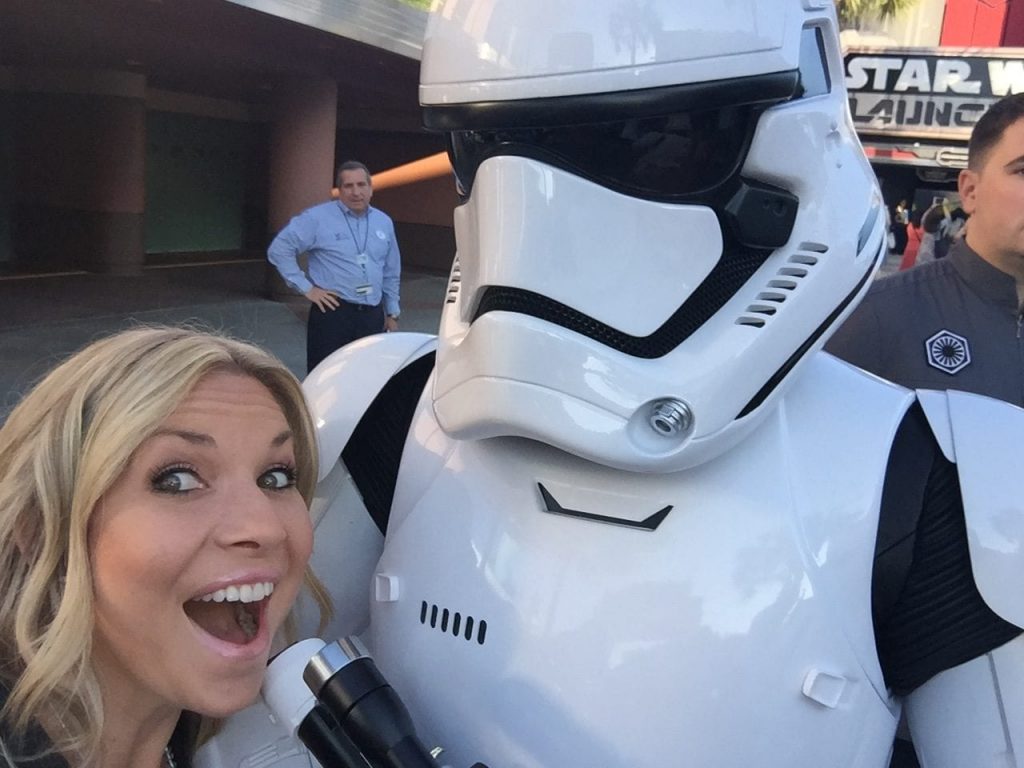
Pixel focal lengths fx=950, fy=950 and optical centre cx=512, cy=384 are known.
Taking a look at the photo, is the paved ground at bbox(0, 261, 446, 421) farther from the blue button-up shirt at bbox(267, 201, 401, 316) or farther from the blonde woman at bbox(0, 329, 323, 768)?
the blonde woman at bbox(0, 329, 323, 768)

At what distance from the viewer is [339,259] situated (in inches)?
211

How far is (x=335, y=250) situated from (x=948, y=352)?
4.07 metres

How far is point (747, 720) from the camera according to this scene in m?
1.04

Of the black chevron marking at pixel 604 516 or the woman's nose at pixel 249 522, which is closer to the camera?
the woman's nose at pixel 249 522

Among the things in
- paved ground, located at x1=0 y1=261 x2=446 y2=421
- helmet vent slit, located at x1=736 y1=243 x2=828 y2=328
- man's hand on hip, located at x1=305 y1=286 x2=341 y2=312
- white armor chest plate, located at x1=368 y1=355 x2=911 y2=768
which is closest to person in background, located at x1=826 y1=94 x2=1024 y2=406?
white armor chest plate, located at x1=368 y1=355 x2=911 y2=768

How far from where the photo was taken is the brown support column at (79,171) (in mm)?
11047

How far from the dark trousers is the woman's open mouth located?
14.2ft

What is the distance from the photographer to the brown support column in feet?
36.2

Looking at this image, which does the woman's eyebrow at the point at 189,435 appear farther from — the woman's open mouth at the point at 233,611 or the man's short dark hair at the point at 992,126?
the man's short dark hair at the point at 992,126

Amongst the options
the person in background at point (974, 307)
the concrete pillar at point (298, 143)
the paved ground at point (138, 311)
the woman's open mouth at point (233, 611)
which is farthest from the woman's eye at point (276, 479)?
the concrete pillar at point (298, 143)

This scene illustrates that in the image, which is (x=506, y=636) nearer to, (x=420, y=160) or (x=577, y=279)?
(x=577, y=279)

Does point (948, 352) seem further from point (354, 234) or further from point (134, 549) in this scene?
point (354, 234)

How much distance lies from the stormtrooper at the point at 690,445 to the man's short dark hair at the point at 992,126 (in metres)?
0.80

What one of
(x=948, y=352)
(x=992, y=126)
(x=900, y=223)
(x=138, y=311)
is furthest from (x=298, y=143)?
(x=948, y=352)
